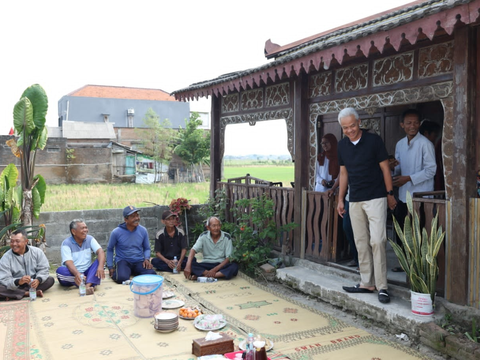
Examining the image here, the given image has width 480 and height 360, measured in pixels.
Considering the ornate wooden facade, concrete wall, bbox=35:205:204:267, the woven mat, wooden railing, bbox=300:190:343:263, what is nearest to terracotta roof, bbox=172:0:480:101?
the ornate wooden facade

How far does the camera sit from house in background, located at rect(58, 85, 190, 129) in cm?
4309

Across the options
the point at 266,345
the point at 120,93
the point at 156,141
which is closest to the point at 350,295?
the point at 266,345

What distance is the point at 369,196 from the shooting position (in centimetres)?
496

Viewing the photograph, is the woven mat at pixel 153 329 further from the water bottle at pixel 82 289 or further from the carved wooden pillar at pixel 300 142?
the carved wooden pillar at pixel 300 142

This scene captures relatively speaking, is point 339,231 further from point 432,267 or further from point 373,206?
point 432,267

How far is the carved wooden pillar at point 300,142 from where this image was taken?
6.71 meters

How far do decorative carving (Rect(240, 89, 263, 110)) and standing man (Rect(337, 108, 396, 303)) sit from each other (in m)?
3.00

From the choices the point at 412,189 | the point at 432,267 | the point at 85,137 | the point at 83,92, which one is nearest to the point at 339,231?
the point at 412,189

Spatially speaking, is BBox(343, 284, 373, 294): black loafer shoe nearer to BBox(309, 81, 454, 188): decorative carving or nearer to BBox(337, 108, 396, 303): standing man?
BBox(337, 108, 396, 303): standing man

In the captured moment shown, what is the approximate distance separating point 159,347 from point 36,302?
2.37 m

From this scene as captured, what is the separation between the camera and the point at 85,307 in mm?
5461

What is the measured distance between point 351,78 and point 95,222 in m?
5.41

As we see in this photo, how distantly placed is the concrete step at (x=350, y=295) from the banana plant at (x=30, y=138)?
4.46 meters

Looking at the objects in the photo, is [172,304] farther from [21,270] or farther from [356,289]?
[356,289]
